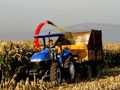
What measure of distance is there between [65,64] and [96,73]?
4.05m

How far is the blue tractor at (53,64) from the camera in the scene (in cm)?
969

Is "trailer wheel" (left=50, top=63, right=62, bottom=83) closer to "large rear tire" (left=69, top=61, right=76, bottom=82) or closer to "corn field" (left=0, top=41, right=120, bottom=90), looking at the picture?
"corn field" (left=0, top=41, right=120, bottom=90)

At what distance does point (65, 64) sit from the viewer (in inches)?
409

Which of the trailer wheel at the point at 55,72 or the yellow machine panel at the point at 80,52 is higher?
the yellow machine panel at the point at 80,52

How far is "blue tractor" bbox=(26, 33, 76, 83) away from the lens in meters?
9.69

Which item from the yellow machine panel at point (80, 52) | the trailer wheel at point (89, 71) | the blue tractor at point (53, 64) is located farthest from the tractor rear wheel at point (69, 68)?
the trailer wheel at point (89, 71)

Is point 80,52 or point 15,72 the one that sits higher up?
point 80,52

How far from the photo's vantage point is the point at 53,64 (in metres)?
9.74

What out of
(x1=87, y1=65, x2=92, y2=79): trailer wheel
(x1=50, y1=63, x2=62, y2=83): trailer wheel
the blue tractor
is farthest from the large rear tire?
(x1=87, y1=65, x2=92, y2=79): trailer wheel

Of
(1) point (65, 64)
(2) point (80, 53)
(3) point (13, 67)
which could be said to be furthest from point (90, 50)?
(3) point (13, 67)

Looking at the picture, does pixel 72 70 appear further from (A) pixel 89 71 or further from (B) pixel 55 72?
(A) pixel 89 71

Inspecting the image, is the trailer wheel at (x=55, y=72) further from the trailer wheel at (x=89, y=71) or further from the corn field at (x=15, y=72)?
the trailer wheel at (x=89, y=71)

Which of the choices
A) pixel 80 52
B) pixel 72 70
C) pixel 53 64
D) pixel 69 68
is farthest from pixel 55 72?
pixel 80 52

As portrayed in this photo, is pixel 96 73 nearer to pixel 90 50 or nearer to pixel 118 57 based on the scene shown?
pixel 90 50
